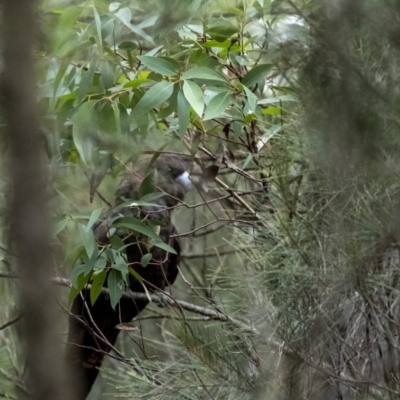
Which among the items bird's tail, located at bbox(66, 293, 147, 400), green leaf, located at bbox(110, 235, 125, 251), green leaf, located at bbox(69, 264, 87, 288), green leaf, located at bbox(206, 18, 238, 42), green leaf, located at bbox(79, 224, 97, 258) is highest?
green leaf, located at bbox(206, 18, 238, 42)

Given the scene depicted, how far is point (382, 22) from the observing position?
100cm

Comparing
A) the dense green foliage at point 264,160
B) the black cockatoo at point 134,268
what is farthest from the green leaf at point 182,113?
the black cockatoo at point 134,268

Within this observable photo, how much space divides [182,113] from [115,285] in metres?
0.46

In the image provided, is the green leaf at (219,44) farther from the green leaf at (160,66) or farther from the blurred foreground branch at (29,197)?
the blurred foreground branch at (29,197)

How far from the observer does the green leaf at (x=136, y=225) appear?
160cm

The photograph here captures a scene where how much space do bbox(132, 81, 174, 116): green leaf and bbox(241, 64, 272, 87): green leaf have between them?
236 millimetres

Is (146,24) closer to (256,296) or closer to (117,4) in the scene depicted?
(117,4)

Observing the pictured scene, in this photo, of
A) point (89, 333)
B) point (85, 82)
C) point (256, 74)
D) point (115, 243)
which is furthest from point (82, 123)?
point (89, 333)

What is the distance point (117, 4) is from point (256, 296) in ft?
2.51

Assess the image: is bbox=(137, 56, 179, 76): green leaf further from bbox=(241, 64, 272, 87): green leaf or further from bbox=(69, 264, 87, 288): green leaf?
bbox=(69, 264, 87, 288): green leaf

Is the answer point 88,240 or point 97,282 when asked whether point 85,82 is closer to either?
point 88,240

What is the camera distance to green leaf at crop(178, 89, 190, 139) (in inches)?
56.2

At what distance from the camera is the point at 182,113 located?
143cm

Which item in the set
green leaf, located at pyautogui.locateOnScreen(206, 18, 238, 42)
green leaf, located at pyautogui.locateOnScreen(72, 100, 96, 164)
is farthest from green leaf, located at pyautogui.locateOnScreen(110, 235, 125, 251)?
green leaf, located at pyautogui.locateOnScreen(206, 18, 238, 42)
